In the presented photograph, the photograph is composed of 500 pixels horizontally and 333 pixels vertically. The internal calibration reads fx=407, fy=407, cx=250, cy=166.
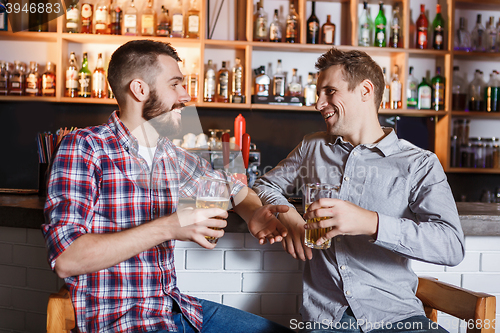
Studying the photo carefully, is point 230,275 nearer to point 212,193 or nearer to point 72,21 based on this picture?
point 212,193

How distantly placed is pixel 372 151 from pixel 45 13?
2.55m

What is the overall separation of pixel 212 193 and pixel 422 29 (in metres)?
2.65

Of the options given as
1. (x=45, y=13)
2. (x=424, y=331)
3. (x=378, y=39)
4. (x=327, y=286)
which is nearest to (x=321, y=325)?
(x=327, y=286)

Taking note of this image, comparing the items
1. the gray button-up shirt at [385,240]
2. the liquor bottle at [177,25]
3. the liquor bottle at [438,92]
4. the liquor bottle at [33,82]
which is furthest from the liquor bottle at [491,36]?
the liquor bottle at [33,82]

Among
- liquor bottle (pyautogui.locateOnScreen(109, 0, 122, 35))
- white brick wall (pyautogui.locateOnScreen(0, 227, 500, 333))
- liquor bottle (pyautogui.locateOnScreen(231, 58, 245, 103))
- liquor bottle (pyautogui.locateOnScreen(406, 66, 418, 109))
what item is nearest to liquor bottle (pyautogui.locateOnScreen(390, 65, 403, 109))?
liquor bottle (pyautogui.locateOnScreen(406, 66, 418, 109))

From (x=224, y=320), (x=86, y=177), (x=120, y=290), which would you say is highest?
(x=86, y=177)

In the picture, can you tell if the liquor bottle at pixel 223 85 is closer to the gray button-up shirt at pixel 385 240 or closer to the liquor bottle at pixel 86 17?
the liquor bottle at pixel 86 17

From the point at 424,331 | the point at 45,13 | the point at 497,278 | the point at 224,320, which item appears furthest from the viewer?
the point at 45,13

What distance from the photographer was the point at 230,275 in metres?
1.40

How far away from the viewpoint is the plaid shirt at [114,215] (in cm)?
94

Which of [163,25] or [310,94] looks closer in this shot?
[163,25]

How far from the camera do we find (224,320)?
3.70 feet

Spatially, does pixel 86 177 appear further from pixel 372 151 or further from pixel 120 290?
pixel 372 151

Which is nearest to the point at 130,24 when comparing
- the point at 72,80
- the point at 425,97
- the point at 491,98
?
the point at 72,80
